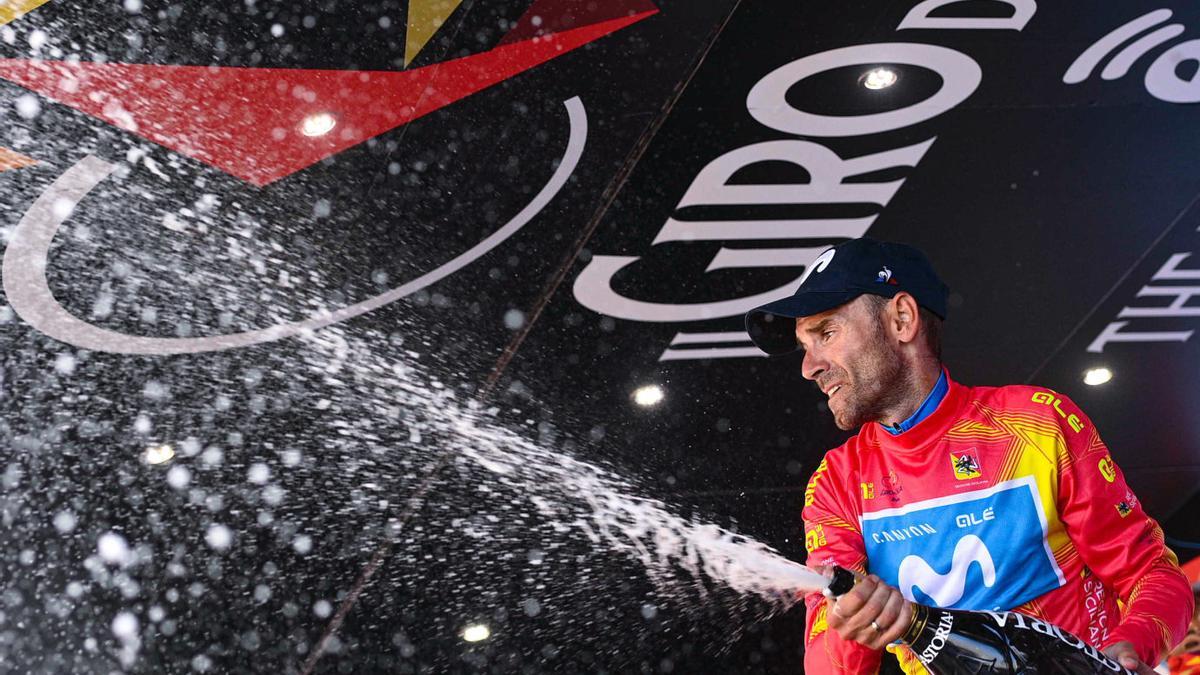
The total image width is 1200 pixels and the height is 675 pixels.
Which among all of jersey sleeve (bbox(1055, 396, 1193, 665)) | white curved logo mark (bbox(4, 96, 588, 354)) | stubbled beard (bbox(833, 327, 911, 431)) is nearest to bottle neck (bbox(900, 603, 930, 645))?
jersey sleeve (bbox(1055, 396, 1193, 665))

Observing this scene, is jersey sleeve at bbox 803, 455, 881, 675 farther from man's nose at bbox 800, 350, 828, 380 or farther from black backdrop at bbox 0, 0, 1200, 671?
black backdrop at bbox 0, 0, 1200, 671

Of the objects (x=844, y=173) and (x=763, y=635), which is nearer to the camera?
(x=844, y=173)

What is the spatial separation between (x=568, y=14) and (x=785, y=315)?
66.0 inches

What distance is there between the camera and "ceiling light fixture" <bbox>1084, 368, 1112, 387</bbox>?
5273 millimetres

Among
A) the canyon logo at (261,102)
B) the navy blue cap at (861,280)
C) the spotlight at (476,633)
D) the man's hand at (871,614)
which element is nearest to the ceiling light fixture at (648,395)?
the canyon logo at (261,102)

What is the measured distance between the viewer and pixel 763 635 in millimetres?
5801

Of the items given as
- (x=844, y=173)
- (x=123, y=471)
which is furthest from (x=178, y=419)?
(x=844, y=173)

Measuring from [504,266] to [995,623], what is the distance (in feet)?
8.77

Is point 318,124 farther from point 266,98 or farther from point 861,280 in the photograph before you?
point 861,280

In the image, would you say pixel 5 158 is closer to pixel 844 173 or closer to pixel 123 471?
pixel 123 471

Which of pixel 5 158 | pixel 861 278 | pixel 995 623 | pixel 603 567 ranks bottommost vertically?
pixel 603 567

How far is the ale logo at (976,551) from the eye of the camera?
7.16ft

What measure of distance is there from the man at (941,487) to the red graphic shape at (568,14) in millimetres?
1518

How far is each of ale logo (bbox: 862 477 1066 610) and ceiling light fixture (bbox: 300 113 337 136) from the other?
2.33 m
